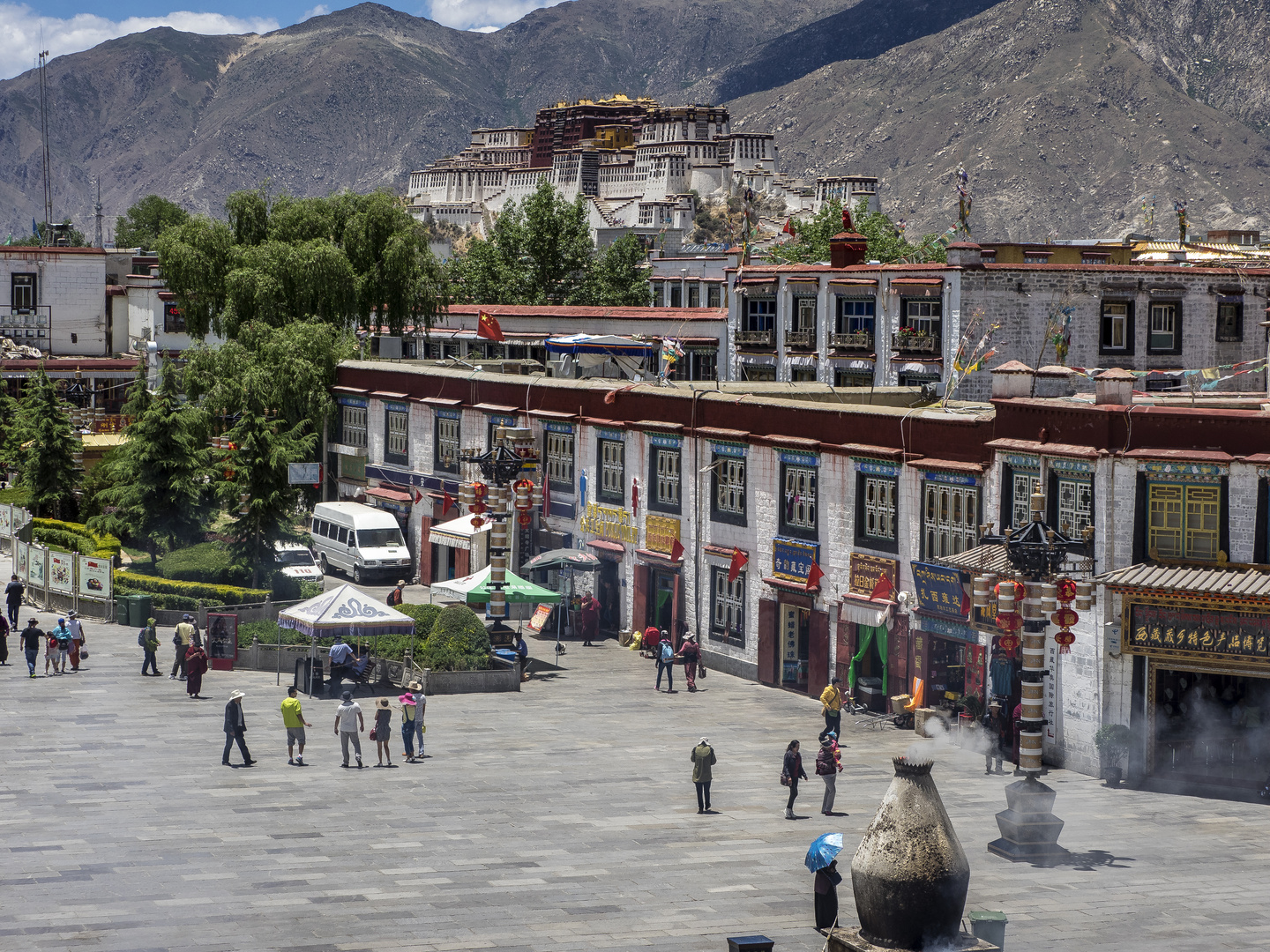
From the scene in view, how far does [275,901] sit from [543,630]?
27.5 meters


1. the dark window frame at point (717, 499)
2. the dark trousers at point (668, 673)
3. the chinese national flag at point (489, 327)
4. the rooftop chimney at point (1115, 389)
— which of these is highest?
the chinese national flag at point (489, 327)

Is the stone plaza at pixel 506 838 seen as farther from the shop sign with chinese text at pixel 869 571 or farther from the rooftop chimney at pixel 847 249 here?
the rooftop chimney at pixel 847 249

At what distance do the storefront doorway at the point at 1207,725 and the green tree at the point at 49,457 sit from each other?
41746mm

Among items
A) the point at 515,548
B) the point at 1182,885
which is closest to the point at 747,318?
the point at 515,548

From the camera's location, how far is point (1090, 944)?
2197cm

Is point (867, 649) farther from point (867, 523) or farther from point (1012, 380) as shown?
point (1012, 380)

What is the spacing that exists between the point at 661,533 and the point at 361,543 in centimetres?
1444

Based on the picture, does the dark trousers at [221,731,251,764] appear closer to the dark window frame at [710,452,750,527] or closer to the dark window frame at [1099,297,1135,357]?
the dark window frame at [710,452,750,527]

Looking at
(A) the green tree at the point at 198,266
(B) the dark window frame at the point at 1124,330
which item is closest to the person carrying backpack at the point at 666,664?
(B) the dark window frame at the point at 1124,330

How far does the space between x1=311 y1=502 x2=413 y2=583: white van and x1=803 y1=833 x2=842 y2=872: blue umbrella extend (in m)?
37.1

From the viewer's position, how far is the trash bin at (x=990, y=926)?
19125 mm

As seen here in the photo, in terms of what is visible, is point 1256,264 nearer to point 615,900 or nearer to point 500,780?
point 500,780

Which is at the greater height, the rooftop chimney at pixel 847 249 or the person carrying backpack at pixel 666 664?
the rooftop chimney at pixel 847 249

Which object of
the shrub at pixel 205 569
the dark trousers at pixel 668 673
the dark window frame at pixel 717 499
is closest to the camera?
the dark trousers at pixel 668 673
